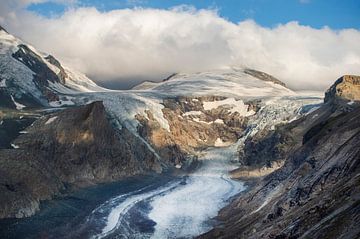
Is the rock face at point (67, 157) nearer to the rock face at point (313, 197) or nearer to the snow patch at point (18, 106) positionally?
the snow patch at point (18, 106)

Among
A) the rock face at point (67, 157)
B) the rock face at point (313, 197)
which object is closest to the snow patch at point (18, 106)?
the rock face at point (67, 157)

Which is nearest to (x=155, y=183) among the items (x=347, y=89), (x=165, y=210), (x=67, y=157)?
(x=67, y=157)

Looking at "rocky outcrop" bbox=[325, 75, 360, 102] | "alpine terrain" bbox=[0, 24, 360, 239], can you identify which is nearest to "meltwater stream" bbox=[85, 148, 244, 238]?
"alpine terrain" bbox=[0, 24, 360, 239]

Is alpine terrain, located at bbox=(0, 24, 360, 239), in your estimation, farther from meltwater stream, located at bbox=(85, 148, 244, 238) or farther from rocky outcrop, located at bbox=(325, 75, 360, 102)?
rocky outcrop, located at bbox=(325, 75, 360, 102)

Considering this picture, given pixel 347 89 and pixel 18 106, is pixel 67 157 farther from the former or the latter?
pixel 347 89

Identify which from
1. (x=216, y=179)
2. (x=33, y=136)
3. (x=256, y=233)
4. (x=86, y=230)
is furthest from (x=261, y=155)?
(x=256, y=233)

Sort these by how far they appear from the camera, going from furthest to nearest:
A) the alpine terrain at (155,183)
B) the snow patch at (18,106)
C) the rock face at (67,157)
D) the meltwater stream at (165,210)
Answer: the snow patch at (18,106), the rock face at (67,157), the meltwater stream at (165,210), the alpine terrain at (155,183)
